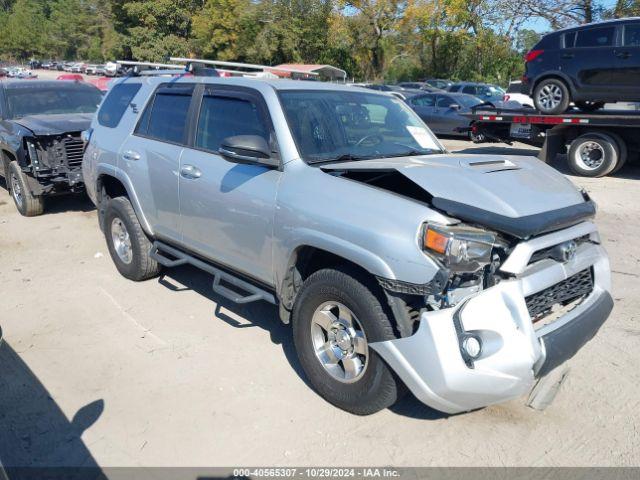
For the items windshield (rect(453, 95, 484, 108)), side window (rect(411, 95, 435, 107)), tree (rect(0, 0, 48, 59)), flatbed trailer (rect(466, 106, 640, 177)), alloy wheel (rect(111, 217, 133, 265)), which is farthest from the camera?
tree (rect(0, 0, 48, 59))

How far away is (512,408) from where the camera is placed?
346 centimetres

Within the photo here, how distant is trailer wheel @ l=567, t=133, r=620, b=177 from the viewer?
10.9 meters

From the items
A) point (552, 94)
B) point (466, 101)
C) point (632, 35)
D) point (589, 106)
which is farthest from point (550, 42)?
point (466, 101)

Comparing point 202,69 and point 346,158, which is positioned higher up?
point 202,69

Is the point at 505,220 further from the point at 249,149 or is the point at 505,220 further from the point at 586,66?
the point at 586,66

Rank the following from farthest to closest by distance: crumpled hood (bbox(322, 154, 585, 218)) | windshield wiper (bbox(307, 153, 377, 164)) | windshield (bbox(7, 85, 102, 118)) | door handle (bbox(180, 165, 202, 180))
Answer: windshield (bbox(7, 85, 102, 118)) < door handle (bbox(180, 165, 202, 180)) < windshield wiper (bbox(307, 153, 377, 164)) < crumpled hood (bbox(322, 154, 585, 218))

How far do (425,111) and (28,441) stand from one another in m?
16.8

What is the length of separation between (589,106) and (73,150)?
1040 cm

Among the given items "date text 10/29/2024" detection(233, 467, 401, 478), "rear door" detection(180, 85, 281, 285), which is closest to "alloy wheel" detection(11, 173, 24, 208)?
"rear door" detection(180, 85, 281, 285)

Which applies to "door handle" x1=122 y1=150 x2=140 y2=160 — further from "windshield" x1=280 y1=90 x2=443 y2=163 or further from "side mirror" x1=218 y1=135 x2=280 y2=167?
"windshield" x1=280 y1=90 x2=443 y2=163

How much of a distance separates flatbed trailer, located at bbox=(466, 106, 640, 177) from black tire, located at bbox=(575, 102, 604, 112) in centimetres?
53

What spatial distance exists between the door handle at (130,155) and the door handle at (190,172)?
2.72 feet

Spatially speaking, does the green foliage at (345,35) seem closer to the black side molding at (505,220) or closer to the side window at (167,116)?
the side window at (167,116)

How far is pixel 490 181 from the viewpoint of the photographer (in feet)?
10.4
